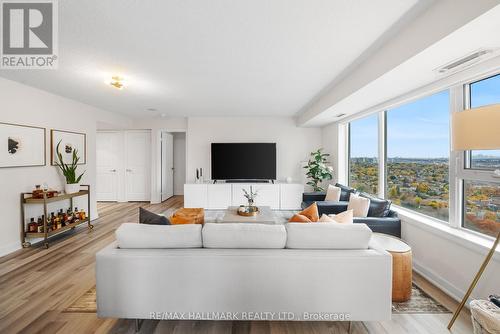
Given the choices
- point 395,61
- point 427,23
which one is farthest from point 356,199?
point 427,23

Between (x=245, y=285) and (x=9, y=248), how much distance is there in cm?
378

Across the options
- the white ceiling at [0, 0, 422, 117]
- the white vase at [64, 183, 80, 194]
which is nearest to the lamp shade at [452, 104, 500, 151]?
the white ceiling at [0, 0, 422, 117]

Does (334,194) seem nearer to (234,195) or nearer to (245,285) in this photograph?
(234,195)

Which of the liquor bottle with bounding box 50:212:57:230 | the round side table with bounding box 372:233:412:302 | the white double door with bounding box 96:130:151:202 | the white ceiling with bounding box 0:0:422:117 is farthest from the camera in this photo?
the white double door with bounding box 96:130:151:202

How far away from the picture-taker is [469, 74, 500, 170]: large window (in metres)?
2.28

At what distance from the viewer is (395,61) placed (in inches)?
86.3

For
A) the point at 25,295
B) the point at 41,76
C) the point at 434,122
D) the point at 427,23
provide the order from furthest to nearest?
the point at 41,76
the point at 434,122
the point at 25,295
the point at 427,23

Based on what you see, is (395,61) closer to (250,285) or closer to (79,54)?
(250,285)

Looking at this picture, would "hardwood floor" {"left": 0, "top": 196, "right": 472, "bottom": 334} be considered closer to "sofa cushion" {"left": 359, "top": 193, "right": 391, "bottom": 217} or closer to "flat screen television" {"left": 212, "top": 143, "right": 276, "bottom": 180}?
"sofa cushion" {"left": 359, "top": 193, "right": 391, "bottom": 217}

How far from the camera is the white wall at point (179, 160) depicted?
27.4ft

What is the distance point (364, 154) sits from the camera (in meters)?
4.81

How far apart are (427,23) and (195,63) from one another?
88.1 inches

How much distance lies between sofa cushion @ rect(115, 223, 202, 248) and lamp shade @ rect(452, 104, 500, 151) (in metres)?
2.07

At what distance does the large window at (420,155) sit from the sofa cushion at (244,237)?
2.35 meters
